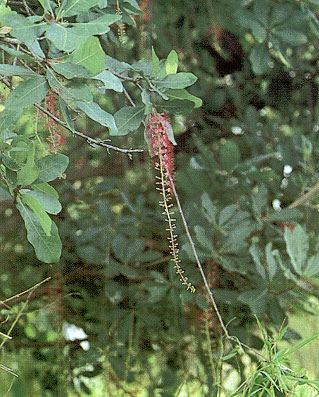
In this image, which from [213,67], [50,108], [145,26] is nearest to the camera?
[50,108]

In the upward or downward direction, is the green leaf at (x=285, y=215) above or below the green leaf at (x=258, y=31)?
below

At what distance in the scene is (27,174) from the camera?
2.07 feet

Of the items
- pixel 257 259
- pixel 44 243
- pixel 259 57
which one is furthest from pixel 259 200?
pixel 44 243

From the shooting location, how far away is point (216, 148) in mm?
1759

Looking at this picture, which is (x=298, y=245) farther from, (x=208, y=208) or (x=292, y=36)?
(x=292, y=36)

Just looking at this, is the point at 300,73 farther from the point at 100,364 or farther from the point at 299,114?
the point at 100,364

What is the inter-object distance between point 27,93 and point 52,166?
119 millimetres

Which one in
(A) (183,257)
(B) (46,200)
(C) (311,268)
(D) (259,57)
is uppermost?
(B) (46,200)

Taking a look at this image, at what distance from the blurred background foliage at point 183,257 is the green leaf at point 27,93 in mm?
533

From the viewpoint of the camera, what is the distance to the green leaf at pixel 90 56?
1.75 feet

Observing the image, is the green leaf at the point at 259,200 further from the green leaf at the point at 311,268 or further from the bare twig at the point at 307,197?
the green leaf at the point at 311,268

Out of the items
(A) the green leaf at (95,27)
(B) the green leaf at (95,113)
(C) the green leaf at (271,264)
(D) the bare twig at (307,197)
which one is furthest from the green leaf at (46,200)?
(D) the bare twig at (307,197)

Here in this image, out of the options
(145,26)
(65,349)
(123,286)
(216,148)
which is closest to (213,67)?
(216,148)

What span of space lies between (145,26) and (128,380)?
84 centimetres
